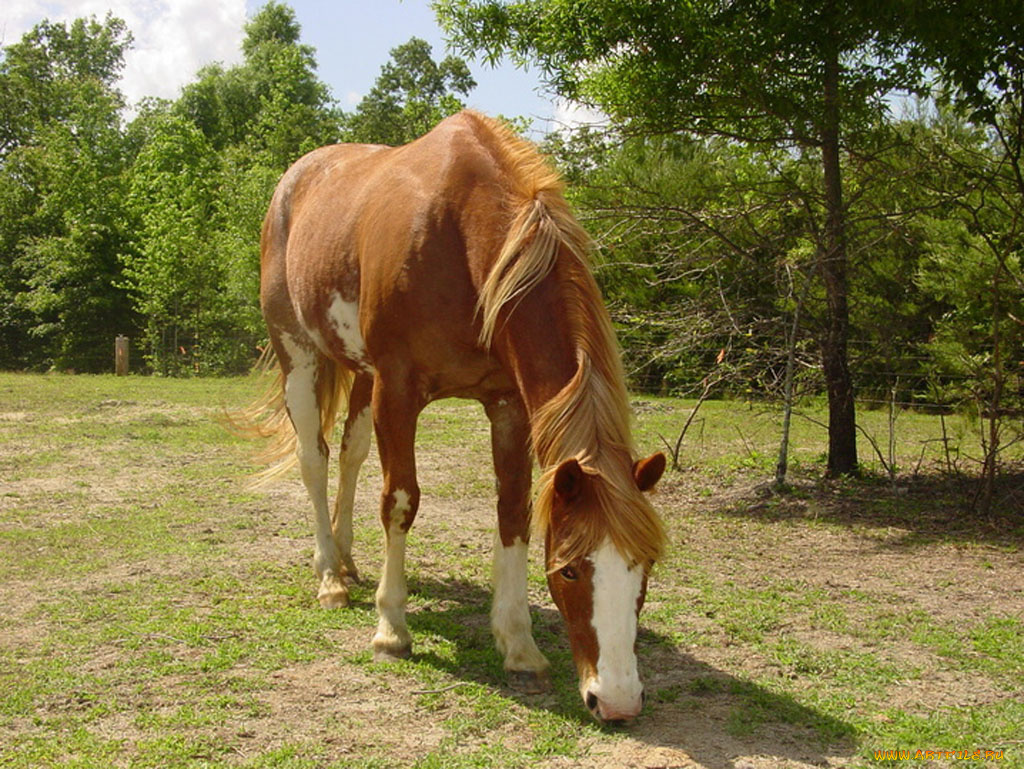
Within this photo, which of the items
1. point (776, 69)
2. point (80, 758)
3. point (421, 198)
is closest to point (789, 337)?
point (776, 69)

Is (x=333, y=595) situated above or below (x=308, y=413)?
below

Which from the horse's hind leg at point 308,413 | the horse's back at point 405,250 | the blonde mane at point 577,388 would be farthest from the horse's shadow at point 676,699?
the horse's back at point 405,250

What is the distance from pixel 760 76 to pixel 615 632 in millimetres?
5389

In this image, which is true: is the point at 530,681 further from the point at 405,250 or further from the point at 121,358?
the point at 121,358

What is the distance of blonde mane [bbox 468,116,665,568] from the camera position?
2.86m

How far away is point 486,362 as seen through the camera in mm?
3766

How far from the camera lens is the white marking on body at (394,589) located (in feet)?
12.6

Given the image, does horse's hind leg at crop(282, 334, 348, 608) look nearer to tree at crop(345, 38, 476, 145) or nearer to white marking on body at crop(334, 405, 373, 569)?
white marking on body at crop(334, 405, 373, 569)

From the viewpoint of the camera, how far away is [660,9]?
6.67m

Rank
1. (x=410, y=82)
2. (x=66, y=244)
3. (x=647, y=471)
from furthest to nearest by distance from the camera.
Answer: (x=410, y=82) < (x=66, y=244) < (x=647, y=471)

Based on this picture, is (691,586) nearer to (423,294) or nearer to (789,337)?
(423,294)

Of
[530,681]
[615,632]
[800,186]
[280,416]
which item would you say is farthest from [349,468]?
[800,186]

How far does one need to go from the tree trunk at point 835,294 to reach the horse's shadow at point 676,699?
4.06 metres

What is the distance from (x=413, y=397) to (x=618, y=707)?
167 centimetres
